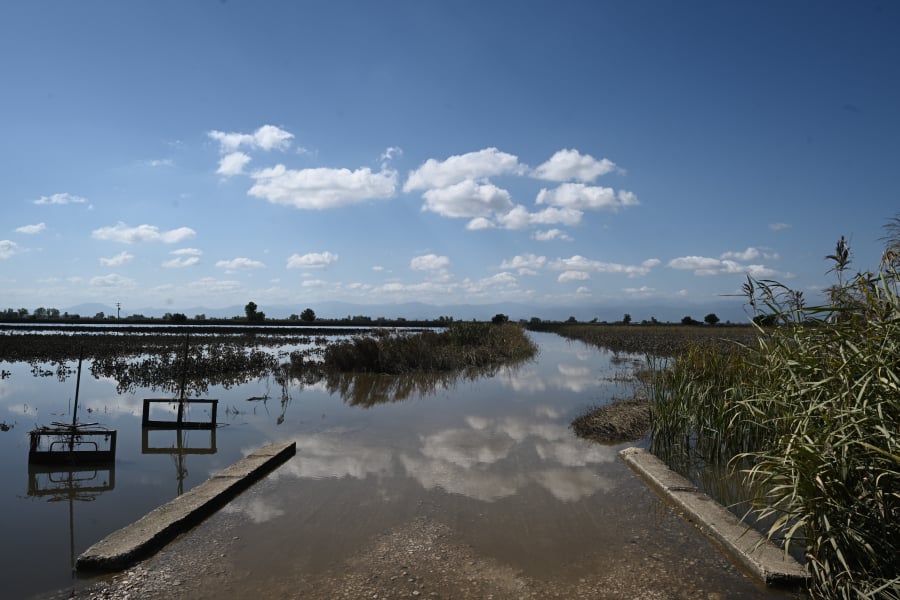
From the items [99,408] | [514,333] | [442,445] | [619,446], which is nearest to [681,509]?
[619,446]

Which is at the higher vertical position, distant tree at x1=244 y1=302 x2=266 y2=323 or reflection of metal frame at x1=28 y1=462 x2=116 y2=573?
distant tree at x1=244 y1=302 x2=266 y2=323

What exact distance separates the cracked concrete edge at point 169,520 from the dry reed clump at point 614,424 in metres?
4.65

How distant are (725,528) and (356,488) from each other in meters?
3.49

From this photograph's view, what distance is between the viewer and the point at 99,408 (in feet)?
34.3

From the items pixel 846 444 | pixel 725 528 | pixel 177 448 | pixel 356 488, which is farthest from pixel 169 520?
pixel 846 444

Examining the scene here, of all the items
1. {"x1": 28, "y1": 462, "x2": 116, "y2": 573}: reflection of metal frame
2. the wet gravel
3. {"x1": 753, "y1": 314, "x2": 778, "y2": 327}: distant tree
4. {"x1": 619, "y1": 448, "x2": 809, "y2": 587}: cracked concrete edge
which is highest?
{"x1": 753, "y1": 314, "x2": 778, "y2": 327}: distant tree

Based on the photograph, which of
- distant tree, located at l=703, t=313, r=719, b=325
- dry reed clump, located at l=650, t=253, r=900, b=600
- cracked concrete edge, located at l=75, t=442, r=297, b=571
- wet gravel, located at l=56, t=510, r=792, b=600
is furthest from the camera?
distant tree, located at l=703, t=313, r=719, b=325

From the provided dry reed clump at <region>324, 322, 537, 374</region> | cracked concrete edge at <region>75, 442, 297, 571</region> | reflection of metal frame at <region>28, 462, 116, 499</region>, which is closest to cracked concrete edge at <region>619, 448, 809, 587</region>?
cracked concrete edge at <region>75, 442, 297, 571</region>

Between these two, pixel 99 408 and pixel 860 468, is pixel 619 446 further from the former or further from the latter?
pixel 99 408

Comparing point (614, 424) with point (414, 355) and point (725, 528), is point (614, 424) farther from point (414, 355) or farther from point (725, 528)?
point (414, 355)

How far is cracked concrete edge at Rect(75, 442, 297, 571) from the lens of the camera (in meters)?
3.89

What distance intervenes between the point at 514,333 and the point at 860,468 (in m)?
23.9

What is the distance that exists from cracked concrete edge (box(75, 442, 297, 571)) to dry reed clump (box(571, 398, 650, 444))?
4655mm

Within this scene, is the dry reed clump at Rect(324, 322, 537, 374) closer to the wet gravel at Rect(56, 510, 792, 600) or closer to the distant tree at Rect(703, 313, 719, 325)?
the wet gravel at Rect(56, 510, 792, 600)
